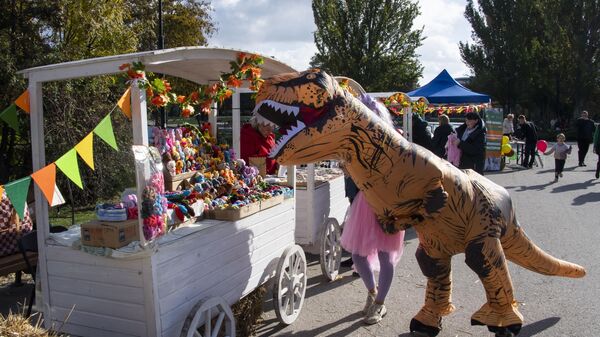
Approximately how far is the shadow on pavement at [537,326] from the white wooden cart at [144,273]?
228 cm

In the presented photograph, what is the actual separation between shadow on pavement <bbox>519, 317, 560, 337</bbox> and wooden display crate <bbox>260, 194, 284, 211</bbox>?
226 cm

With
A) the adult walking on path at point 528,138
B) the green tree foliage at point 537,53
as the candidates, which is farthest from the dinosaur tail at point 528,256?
the green tree foliage at point 537,53

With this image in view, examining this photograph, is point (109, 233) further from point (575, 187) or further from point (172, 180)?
point (575, 187)

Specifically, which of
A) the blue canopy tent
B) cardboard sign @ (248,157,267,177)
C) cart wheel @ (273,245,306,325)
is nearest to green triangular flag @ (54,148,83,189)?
cart wheel @ (273,245,306,325)

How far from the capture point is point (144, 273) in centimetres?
274

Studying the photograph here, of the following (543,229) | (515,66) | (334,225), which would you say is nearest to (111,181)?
(334,225)

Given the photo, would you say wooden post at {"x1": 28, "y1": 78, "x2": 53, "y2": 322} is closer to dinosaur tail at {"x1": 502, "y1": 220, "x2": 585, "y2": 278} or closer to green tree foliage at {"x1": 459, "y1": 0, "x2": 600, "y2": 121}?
dinosaur tail at {"x1": 502, "y1": 220, "x2": 585, "y2": 278}

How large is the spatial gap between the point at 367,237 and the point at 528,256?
124cm

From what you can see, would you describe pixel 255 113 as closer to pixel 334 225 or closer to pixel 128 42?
pixel 334 225

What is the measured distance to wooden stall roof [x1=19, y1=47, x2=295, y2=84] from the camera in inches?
108

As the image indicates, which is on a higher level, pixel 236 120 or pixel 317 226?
pixel 236 120

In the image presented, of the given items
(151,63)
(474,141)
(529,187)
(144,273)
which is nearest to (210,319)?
(144,273)

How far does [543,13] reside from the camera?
30.4 meters

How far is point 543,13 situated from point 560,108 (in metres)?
6.52
